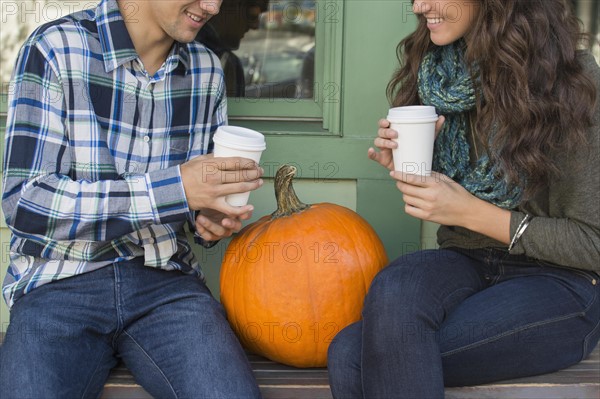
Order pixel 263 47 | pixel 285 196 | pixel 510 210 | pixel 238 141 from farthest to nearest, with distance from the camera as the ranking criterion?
pixel 263 47 → pixel 285 196 → pixel 510 210 → pixel 238 141

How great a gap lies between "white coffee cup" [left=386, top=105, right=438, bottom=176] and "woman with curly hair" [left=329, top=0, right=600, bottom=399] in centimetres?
3

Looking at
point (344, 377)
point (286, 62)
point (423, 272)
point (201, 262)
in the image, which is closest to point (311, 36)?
point (286, 62)

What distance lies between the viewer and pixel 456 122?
2207 millimetres

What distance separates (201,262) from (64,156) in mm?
891

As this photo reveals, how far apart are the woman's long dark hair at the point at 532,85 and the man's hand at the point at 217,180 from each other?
0.69 m

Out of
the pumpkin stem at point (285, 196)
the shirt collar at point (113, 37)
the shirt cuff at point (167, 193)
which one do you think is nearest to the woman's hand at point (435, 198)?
the pumpkin stem at point (285, 196)

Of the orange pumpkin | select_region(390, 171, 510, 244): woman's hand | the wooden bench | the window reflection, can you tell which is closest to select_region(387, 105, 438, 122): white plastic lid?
select_region(390, 171, 510, 244): woman's hand

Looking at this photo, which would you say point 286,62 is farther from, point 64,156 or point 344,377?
point 344,377

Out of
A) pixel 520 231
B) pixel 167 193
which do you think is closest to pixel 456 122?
pixel 520 231

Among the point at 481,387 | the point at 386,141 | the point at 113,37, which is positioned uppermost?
the point at 113,37

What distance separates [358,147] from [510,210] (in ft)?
2.47

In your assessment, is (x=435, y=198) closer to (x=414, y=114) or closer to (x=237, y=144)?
(x=414, y=114)

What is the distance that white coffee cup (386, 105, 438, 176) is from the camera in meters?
1.92

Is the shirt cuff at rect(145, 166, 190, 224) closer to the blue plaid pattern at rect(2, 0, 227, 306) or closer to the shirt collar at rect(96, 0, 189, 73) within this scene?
the blue plaid pattern at rect(2, 0, 227, 306)
